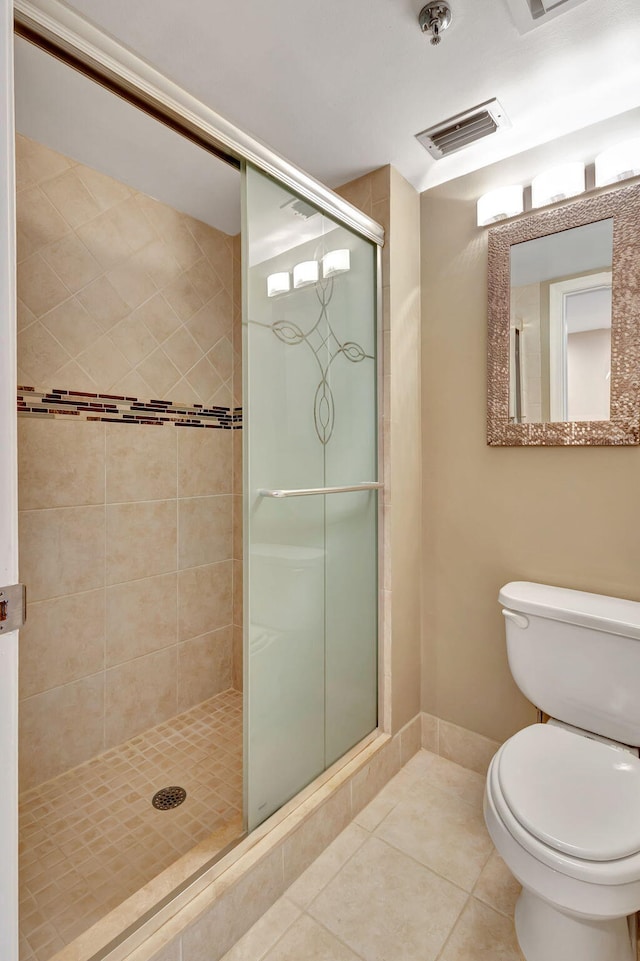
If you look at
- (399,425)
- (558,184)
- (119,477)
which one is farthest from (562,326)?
(119,477)

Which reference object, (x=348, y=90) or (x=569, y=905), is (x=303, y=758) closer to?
(x=569, y=905)

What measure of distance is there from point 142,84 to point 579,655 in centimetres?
192

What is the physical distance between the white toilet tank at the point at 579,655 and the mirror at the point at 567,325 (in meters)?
0.55

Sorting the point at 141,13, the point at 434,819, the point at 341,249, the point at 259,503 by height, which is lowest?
the point at 434,819

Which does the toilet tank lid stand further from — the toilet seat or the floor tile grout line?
the floor tile grout line

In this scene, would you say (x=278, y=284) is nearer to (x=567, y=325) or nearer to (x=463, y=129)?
(x=463, y=129)

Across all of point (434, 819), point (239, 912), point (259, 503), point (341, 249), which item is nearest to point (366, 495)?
point (259, 503)

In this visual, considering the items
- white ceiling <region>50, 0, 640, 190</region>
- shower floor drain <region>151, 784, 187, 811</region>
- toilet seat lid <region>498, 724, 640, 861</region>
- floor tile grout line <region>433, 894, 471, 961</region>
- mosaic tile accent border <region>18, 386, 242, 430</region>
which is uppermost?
white ceiling <region>50, 0, 640, 190</region>

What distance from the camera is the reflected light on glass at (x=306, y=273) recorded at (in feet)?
4.92

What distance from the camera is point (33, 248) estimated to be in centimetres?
176

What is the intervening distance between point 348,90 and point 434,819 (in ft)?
7.95

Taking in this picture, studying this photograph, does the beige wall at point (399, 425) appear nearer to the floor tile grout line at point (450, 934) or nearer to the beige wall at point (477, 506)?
the beige wall at point (477, 506)

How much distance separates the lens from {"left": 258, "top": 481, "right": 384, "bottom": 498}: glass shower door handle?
1373 mm

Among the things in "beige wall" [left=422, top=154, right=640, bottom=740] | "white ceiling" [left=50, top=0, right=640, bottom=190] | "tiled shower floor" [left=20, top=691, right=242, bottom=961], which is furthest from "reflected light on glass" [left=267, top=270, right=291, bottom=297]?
"tiled shower floor" [left=20, top=691, right=242, bottom=961]
